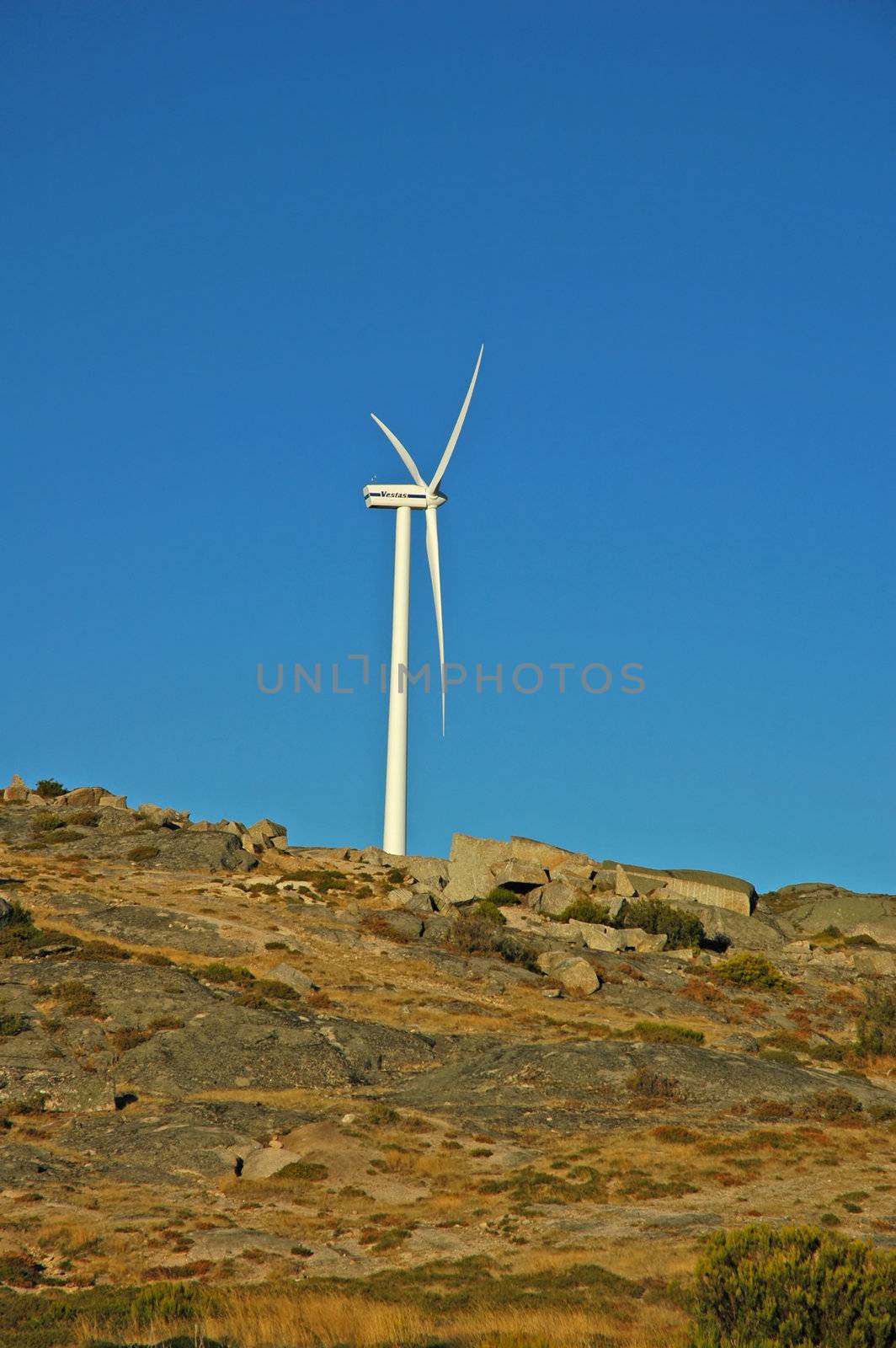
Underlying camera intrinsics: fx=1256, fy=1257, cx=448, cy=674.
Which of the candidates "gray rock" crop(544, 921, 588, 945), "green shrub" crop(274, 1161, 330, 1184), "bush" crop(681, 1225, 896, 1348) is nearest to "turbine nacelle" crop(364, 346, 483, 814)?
"gray rock" crop(544, 921, 588, 945)

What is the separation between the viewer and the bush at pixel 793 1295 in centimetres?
1939

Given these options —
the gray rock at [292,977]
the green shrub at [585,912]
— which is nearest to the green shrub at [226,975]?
the gray rock at [292,977]

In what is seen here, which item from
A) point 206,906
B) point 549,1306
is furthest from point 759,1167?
point 206,906

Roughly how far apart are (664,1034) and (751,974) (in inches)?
788

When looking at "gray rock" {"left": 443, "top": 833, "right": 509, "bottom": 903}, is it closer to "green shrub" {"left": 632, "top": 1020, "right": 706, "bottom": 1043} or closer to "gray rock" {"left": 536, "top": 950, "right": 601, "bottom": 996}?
"gray rock" {"left": 536, "top": 950, "right": 601, "bottom": 996}

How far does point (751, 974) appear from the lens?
254ft

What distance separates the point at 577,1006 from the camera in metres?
65.9

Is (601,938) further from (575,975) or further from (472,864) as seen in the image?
(472,864)

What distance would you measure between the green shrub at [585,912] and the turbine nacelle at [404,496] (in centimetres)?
3658

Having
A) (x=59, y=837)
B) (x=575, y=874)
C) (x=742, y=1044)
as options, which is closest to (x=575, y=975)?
(x=742, y=1044)

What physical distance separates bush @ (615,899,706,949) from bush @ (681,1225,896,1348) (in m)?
65.8

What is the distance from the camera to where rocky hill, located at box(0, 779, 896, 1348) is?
27.6 meters

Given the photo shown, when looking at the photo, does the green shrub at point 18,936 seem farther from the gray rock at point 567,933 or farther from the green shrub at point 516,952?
the gray rock at point 567,933

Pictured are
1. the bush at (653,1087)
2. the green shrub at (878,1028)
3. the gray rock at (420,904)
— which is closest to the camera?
the bush at (653,1087)
